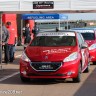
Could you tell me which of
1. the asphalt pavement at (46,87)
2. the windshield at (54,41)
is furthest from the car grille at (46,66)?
the windshield at (54,41)

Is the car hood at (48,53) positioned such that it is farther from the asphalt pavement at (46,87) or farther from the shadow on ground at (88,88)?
the shadow on ground at (88,88)

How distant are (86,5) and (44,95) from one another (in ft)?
16.9

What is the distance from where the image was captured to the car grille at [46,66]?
11703 millimetres

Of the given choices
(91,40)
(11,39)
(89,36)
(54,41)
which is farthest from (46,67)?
(89,36)

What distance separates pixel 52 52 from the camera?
12172 millimetres

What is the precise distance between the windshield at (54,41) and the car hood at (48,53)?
51 centimetres

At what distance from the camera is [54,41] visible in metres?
13.2

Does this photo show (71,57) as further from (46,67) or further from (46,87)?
(46,87)

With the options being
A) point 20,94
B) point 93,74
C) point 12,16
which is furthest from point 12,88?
point 12,16

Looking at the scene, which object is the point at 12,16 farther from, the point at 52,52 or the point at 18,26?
the point at 52,52

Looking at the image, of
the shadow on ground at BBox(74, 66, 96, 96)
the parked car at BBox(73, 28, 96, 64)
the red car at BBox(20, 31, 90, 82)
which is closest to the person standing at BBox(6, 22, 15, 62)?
the parked car at BBox(73, 28, 96, 64)

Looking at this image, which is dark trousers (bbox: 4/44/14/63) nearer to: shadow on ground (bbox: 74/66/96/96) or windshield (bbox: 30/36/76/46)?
windshield (bbox: 30/36/76/46)

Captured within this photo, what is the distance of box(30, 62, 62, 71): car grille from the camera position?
11703 millimetres

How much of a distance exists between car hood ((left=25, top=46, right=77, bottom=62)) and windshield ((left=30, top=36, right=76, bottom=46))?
0.51 m
